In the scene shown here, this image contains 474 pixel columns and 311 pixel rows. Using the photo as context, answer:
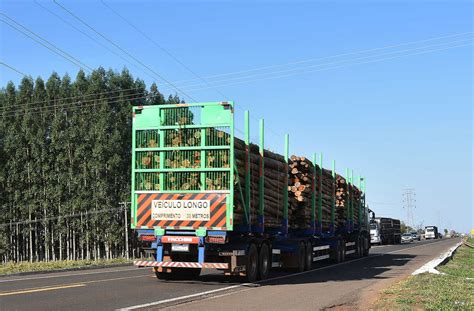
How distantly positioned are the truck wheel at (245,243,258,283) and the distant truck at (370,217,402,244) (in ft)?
112

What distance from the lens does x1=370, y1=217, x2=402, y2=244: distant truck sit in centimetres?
5222

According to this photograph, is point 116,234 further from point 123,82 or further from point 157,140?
point 157,140

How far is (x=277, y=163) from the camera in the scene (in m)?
16.9

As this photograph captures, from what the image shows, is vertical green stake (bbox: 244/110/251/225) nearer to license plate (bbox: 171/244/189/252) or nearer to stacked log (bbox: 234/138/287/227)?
stacked log (bbox: 234/138/287/227)

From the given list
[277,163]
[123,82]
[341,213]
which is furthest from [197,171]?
[123,82]

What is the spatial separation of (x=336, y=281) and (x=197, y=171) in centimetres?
519

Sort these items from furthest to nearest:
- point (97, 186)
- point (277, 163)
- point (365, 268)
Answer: point (97, 186)
point (365, 268)
point (277, 163)

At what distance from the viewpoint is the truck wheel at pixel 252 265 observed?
47.0ft

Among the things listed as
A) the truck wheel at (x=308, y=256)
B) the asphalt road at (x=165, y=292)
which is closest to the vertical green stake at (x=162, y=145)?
the asphalt road at (x=165, y=292)

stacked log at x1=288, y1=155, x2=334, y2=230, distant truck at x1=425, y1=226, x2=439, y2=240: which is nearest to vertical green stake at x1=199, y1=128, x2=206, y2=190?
stacked log at x1=288, y1=155, x2=334, y2=230

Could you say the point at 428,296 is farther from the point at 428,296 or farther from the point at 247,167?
the point at 247,167

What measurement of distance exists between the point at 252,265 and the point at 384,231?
142 ft

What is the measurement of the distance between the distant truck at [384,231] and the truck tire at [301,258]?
29.4 meters

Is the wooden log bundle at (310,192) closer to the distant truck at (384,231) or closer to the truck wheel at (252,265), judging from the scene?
the truck wheel at (252,265)
